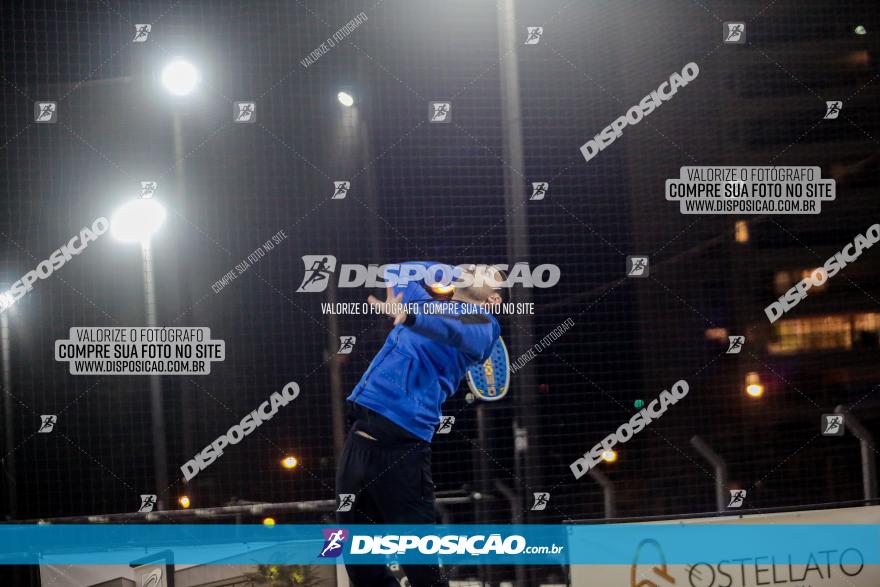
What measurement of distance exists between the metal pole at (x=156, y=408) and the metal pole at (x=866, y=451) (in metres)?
3.48

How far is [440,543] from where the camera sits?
3805mm

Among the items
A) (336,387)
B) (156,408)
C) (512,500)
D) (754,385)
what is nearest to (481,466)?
(512,500)

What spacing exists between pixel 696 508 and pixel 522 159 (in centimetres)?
203

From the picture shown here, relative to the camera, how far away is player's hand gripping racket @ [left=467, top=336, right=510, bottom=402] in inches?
151

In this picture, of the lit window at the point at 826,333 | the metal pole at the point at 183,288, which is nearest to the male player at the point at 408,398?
the metal pole at the point at 183,288

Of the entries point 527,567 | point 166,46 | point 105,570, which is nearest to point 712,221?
point 527,567

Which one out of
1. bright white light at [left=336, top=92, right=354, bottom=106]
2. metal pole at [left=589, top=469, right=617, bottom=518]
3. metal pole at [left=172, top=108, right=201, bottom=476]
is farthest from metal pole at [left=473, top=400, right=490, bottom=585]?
bright white light at [left=336, top=92, right=354, bottom=106]

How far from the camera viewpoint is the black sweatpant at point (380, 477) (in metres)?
3.73

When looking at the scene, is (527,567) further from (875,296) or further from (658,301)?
(875,296)

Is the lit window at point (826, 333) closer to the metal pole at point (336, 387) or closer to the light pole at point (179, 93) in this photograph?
the metal pole at point (336, 387)

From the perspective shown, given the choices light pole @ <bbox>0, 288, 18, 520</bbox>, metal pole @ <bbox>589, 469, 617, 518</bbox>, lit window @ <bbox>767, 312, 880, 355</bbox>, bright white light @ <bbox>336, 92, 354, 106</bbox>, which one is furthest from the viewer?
lit window @ <bbox>767, 312, 880, 355</bbox>

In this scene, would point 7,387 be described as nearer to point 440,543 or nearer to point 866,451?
point 440,543

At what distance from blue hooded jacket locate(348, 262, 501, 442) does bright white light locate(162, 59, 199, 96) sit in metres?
1.33

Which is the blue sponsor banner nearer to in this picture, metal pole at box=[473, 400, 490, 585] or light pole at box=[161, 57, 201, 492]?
metal pole at box=[473, 400, 490, 585]
